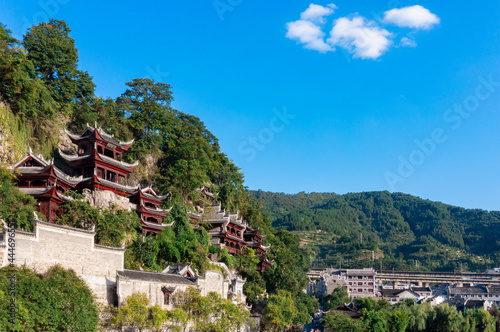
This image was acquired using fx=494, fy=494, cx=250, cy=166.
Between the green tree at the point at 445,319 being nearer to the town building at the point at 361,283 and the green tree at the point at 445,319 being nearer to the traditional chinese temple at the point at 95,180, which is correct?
the traditional chinese temple at the point at 95,180

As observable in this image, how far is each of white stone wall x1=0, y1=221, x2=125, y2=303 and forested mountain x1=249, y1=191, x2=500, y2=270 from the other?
8480 cm

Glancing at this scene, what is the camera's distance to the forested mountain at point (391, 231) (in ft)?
383

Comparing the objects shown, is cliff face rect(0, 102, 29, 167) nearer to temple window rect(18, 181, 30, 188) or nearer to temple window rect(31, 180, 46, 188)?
temple window rect(18, 181, 30, 188)

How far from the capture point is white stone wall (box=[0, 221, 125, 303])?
20750mm

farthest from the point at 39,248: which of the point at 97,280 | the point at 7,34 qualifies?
the point at 7,34

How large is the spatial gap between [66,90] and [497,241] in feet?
437

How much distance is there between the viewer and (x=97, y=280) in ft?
76.4

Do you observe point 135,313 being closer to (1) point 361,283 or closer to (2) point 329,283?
(2) point 329,283

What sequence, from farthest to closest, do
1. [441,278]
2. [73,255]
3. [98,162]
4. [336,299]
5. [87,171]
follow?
[441,278] < [336,299] < [87,171] < [98,162] < [73,255]

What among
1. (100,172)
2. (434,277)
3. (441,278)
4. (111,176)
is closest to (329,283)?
(434,277)

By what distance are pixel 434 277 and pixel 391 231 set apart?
76396 mm

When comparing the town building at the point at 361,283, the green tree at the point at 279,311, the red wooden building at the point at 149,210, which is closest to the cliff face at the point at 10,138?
the red wooden building at the point at 149,210

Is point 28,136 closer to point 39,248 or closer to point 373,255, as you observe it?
point 39,248

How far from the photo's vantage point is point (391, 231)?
16038cm
